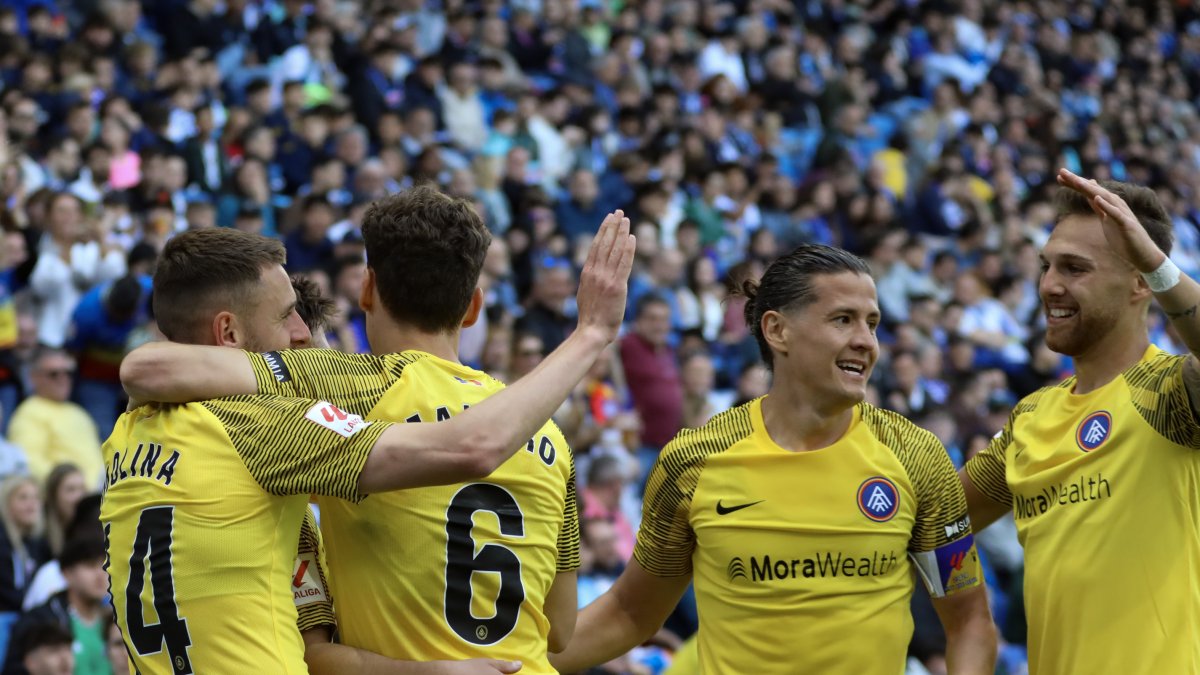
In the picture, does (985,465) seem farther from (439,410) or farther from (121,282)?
(121,282)

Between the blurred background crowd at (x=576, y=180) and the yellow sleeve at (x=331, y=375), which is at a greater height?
the yellow sleeve at (x=331, y=375)

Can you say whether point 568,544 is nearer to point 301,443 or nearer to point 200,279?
point 301,443

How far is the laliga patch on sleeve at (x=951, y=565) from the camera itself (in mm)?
4805

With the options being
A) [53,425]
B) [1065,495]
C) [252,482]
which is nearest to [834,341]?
[1065,495]

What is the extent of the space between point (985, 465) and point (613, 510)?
581 centimetres

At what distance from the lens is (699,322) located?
14672mm

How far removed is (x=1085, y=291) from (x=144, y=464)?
2.93 metres

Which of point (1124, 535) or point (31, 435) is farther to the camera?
point (31, 435)

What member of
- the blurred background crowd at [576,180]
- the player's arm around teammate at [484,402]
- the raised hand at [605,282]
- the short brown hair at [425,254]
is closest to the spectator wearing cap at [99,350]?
the blurred background crowd at [576,180]

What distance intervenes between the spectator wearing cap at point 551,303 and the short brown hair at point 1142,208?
7616 mm

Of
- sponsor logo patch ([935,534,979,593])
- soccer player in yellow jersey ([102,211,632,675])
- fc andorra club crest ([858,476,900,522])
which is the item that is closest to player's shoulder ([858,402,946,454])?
fc andorra club crest ([858,476,900,522])

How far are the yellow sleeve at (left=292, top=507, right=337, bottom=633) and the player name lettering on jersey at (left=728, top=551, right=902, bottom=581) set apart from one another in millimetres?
1343

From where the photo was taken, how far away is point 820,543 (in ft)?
15.6

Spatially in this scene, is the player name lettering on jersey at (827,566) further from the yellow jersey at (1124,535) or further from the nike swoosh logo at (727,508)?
the yellow jersey at (1124,535)
